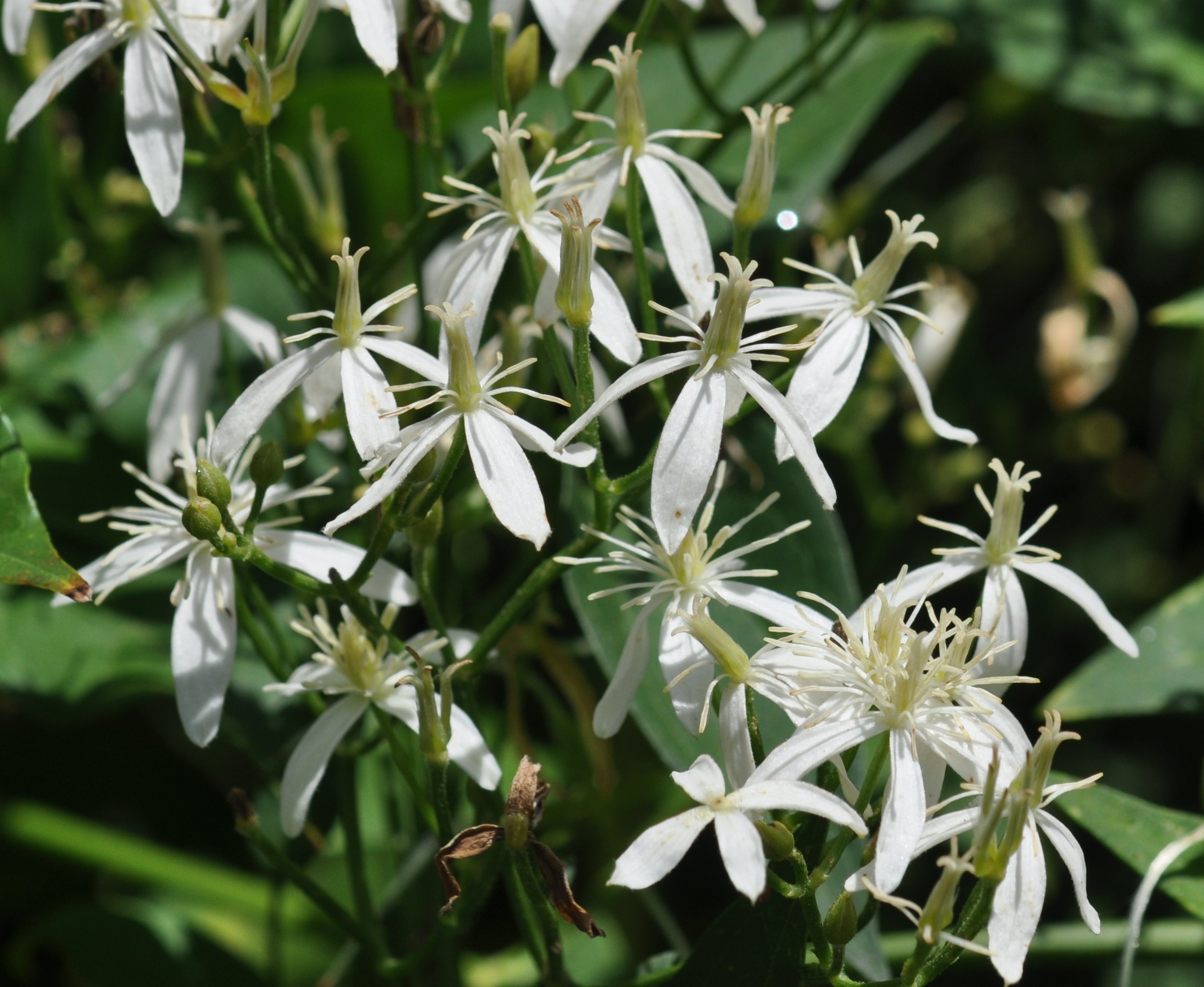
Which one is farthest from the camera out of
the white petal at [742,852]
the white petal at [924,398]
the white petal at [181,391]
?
the white petal at [181,391]

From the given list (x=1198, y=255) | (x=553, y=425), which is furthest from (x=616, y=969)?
(x=1198, y=255)

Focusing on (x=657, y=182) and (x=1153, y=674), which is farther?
(x=1153, y=674)

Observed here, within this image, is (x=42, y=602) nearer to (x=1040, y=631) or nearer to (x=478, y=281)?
(x=478, y=281)

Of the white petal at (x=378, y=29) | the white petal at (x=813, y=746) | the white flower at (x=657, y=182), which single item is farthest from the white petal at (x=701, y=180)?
the white petal at (x=813, y=746)

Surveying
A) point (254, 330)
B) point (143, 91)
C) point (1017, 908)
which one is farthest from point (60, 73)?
point (1017, 908)

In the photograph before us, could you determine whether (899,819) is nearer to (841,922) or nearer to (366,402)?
(841,922)

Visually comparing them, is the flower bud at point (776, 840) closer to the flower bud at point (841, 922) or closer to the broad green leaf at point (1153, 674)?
the flower bud at point (841, 922)
